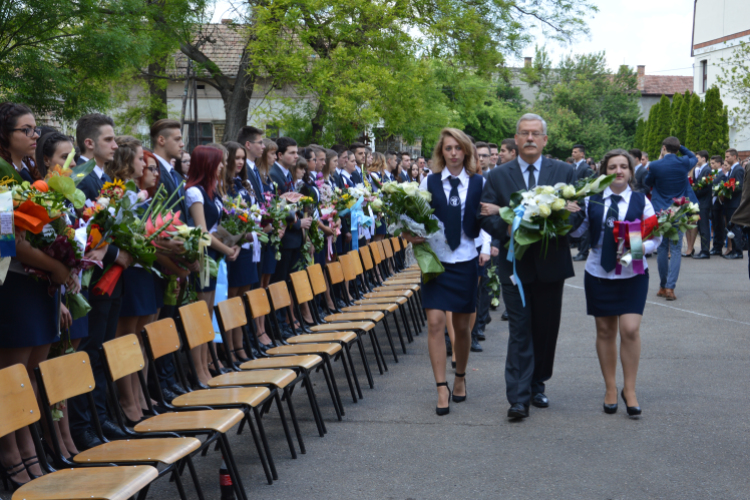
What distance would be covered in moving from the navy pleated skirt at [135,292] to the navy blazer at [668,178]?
32.7ft

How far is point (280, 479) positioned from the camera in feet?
15.4

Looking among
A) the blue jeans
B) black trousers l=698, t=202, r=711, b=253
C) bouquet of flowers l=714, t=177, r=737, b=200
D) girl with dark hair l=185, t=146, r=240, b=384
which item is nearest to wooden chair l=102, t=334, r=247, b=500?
girl with dark hair l=185, t=146, r=240, b=384

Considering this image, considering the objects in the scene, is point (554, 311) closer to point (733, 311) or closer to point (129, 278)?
point (129, 278)

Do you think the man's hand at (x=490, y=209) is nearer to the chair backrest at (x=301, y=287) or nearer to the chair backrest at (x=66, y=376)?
the chair backrest at (x=301, y=287)

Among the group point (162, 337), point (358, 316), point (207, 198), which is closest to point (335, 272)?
point (358, 316)

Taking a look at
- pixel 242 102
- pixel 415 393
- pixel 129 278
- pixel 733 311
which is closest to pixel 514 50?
pixel 242 102

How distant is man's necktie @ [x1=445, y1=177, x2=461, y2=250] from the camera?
6.18 metres

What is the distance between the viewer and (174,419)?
167 inches

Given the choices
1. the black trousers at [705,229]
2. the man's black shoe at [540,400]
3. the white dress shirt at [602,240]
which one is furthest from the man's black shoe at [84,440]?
the black trousers at [705,229]

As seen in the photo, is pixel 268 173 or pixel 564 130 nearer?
pixel 268 173

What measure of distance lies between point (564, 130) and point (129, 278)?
55.8m

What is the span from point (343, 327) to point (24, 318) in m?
3.18

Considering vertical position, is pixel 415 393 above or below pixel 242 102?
below

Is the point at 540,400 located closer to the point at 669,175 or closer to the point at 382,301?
the point at 382,301
